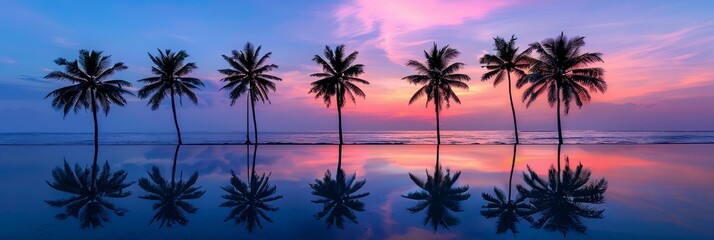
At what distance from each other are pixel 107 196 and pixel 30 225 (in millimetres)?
3062

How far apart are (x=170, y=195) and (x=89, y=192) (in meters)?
2.54

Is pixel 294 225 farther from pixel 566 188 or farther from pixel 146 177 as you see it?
pixel 146 177

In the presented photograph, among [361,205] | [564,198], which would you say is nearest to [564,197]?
[564,198]

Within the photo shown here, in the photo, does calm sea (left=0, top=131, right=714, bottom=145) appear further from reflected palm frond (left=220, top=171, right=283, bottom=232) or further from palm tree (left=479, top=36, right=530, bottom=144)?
reflected palm frond (left=220, top=171, right=283, bottom=232)

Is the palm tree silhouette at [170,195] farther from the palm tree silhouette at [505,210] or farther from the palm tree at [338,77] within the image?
the palm tree at [338,77]

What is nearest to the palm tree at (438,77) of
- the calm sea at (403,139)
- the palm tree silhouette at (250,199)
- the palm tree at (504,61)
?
the palm tree at (504,61)

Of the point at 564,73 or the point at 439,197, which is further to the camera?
the point at 564,73

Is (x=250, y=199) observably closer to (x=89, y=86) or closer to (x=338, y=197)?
(x=338, y=197)

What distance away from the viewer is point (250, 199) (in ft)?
32.3

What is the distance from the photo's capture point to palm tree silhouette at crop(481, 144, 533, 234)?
7.35 m

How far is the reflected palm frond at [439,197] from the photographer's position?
769 cm

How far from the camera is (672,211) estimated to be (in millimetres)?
8352

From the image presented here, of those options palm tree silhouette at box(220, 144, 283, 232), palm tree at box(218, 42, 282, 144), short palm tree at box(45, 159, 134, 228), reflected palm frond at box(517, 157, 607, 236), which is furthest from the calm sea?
reflected palm frond at box(517, 157, 607, 236)

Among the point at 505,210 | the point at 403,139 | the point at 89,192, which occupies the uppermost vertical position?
the point at 403,139
